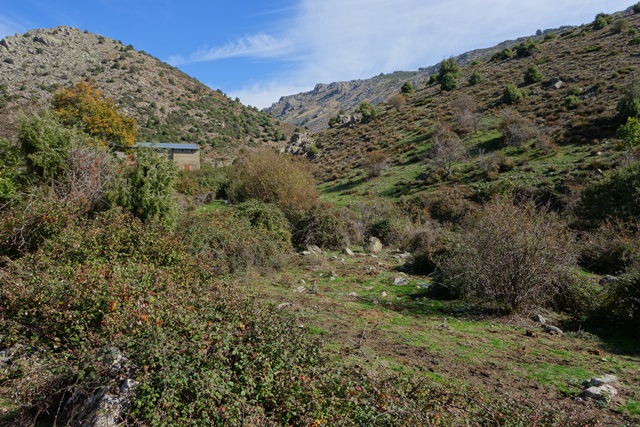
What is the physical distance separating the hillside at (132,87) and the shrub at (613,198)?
43360 mm

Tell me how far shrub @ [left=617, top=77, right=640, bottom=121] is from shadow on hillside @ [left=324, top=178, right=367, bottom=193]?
17.4 m

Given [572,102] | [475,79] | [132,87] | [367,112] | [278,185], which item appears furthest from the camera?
[132,87]

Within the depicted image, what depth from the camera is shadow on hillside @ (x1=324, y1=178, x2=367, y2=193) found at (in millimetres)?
30047

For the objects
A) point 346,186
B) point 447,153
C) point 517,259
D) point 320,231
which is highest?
point 447,153

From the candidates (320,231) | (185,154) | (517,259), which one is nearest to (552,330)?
(517,259)

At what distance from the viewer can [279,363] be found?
4.59 m

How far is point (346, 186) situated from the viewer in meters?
30.6

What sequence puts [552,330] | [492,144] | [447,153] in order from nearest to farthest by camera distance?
[552,330]
[447,153]
[492,144]

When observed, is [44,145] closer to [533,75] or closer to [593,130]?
[593,130]

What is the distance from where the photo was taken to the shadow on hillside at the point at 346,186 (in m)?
30.0

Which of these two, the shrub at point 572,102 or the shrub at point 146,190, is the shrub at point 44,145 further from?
the shrub at point 572,102

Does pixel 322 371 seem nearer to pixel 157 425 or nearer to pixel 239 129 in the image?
pixel 157 425

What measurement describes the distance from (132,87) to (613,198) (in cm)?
6045

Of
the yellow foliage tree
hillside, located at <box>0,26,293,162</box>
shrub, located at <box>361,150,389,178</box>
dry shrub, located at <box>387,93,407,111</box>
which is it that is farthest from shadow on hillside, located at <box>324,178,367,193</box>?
hillside, located at <box>0,26,293,162</box>
